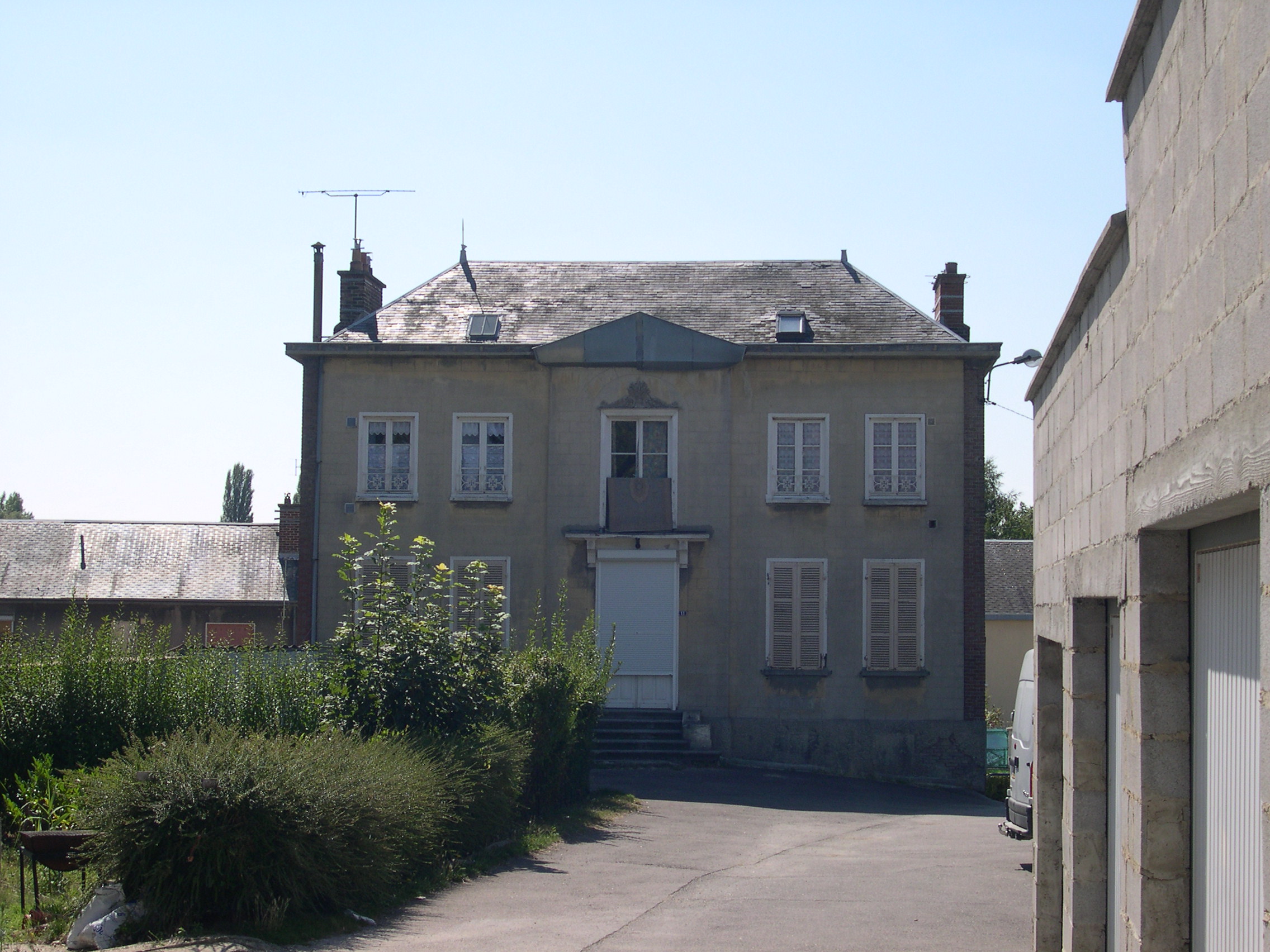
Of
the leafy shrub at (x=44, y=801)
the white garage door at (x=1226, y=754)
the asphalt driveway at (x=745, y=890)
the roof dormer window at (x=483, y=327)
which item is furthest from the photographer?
the roof dormer window at (x=483, y=327)

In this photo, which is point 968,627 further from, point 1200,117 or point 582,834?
point 1200,117

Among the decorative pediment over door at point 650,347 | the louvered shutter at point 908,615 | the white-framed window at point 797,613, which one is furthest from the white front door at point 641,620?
the louvered shutter at point 908,615

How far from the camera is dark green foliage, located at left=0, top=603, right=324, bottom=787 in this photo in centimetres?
1162

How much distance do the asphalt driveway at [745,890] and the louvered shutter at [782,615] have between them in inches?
164

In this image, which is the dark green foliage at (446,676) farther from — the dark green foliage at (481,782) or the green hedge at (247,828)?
the green hedge at (247,828)

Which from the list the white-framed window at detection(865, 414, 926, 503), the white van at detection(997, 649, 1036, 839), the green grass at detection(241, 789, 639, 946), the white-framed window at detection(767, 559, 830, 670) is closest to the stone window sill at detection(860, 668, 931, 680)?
the white-framed window at detection(767, 559, 830, 670)

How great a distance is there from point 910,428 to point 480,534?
25.3 feet

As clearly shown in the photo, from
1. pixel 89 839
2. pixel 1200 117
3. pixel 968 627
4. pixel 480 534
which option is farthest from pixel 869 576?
pixel 1200 117

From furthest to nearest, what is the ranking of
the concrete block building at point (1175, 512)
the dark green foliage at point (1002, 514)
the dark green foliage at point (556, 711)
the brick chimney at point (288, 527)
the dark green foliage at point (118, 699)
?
the dark green foliage at point (1002, 514) → the brick chimney at point (288, 527) → the dark green foliage at point (556, 711) → the dark green foliage at point (118, 699) → the concrete block building at point (1175, 512)

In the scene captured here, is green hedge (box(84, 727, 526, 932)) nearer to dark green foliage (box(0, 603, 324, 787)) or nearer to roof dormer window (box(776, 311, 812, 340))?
dark green foliage (box(0, 603, 324, 787))

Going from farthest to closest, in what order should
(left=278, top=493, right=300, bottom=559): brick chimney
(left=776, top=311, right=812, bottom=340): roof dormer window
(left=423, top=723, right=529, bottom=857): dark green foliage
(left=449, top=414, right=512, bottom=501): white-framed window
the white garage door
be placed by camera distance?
1. (left=278, top=493, right=300, bottom=559): brick chimney
2. (left=776, top=311, right=812, bottom=340): roof dormer window
3. (left=449, top=414, right=512, bottom=501): white-framed window
4. (left=423, top=723, right=529, bottom=857): dark green foliage
5. the white garage door

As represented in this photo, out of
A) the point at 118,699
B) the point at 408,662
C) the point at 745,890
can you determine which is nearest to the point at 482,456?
the point at 408,662

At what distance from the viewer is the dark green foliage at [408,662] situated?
11945 millimetres

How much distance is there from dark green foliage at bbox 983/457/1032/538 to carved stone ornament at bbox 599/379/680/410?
36414 millimetres
